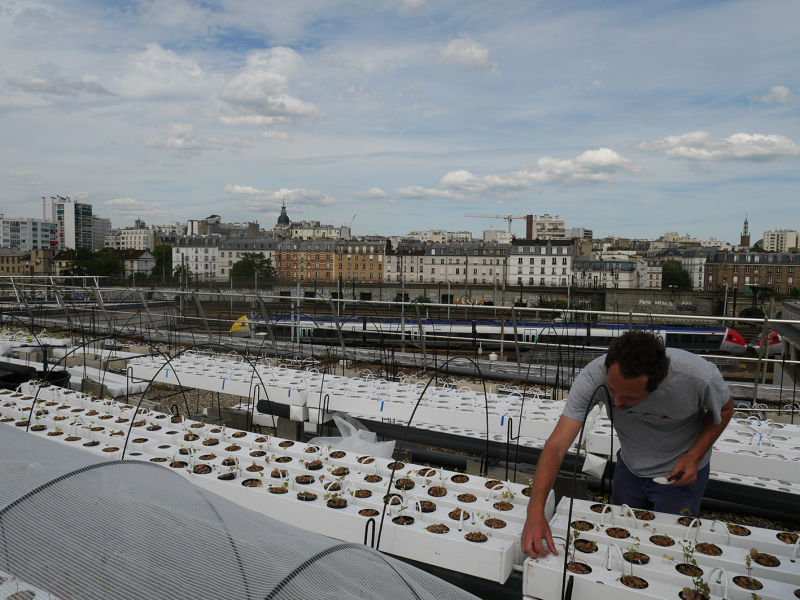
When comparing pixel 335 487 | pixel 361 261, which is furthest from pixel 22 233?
pixel 335 487

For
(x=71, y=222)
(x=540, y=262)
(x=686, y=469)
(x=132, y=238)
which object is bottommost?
(x=686, y=469)

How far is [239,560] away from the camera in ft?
4.76

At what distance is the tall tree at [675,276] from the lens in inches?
2800

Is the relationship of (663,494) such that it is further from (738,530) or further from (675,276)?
(675,276)

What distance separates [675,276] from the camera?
73.9 m

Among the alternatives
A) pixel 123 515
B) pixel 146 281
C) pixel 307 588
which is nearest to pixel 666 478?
pixel 307 588

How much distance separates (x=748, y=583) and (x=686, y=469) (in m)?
0.53

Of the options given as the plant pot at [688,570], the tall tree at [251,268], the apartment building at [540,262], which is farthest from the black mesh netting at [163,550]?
the apartment building at [540,262]

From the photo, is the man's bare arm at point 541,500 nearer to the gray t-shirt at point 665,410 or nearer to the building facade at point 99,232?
the gray t-shirt at point 665,410

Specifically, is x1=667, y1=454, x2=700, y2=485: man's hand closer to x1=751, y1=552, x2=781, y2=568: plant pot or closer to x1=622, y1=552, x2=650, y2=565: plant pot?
x1=751, y1=552, x2=781, y2=568: plant pot

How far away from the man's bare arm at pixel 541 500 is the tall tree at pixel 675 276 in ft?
250

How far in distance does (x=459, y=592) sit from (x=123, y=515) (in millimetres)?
1033

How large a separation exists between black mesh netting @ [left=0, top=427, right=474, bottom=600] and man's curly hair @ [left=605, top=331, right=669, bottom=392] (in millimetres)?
990

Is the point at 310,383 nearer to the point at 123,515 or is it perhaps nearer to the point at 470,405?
the point at 470,405
